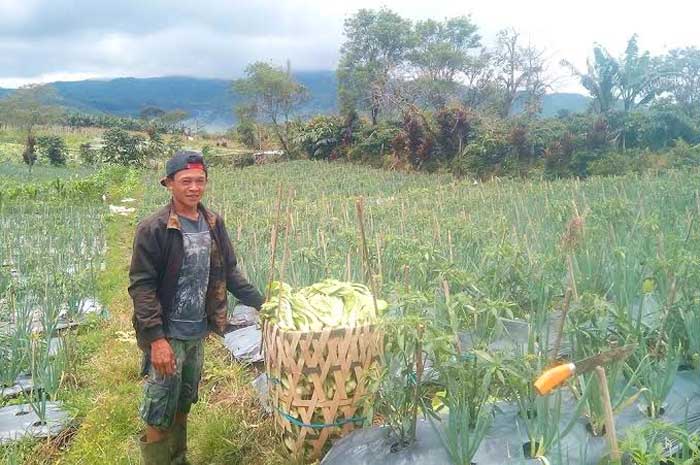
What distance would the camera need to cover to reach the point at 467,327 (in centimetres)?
285

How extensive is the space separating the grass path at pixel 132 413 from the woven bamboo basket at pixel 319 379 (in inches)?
10.7

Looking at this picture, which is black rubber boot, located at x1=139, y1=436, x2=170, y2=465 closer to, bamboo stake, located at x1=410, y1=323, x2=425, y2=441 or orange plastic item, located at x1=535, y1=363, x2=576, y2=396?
bamboo stake, located at x1=410, y1=323, x2=425, y2=441

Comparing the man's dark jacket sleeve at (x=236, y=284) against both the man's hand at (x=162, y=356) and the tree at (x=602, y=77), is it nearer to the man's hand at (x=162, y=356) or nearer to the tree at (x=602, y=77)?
the man's hand at (x=162, y=356)

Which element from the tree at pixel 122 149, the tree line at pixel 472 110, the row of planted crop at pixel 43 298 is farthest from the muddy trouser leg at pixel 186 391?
the tree at pixel 122 149

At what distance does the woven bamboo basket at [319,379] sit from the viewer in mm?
2518

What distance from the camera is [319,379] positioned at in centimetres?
253

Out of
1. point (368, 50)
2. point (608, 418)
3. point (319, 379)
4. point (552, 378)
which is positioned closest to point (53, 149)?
point (368, 50)

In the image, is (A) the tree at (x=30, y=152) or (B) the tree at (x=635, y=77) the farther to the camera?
(A) the tree at (x=30, y=152)

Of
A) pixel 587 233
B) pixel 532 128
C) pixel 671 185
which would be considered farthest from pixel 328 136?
pixel 587 233

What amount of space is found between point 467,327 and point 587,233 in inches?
55.8

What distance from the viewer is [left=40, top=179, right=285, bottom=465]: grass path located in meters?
2.98

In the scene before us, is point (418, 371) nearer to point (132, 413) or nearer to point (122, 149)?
point (132, 413)

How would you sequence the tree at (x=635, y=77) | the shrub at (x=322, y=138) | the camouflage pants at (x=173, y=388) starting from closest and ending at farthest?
the camouflage pants at (x=173, y=388)
the tree at (x=635, y=77)
the shrub at (x=322, y=138)

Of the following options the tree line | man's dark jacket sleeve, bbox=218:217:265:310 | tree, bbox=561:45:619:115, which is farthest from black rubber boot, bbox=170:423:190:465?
tree, bbox=561:45:619:115
